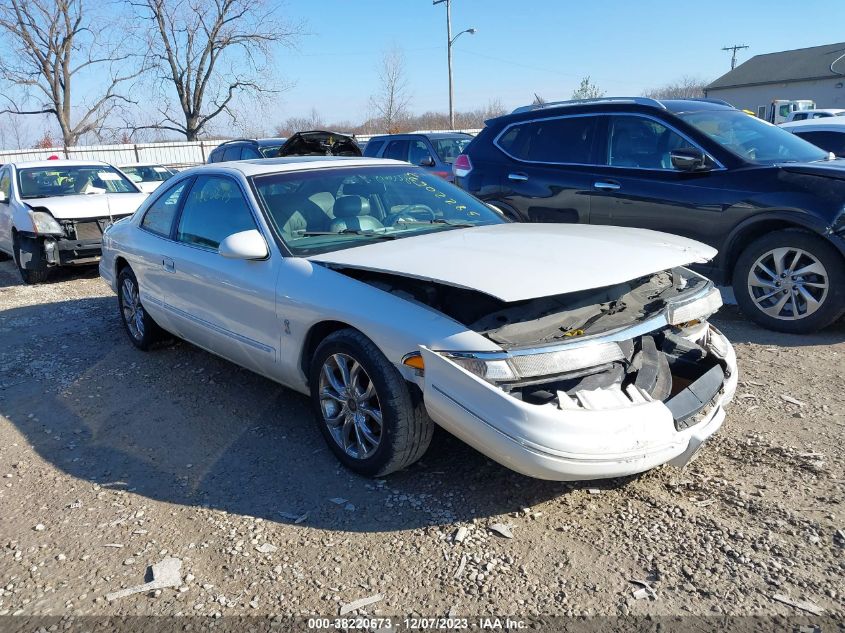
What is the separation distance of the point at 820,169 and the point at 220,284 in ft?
15.0

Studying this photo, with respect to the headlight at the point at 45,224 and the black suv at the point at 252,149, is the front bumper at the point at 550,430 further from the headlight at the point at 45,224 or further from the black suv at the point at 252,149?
the black suv at the point at 252,149

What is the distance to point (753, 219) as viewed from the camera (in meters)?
5.41

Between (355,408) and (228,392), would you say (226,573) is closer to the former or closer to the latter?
(355,408)

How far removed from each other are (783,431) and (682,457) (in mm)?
1138

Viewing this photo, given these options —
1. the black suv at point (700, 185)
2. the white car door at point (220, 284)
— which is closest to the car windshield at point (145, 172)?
the black suv at point (700, 185)

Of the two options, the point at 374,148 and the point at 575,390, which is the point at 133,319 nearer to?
the point at 575,390

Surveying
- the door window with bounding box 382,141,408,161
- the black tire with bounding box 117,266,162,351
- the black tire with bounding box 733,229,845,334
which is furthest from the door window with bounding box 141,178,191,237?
the door window with bounding box 382,141,408,161

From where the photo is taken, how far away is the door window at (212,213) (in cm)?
423

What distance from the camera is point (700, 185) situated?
18.7ft

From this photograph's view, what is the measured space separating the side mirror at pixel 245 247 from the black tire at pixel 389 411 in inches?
29.8

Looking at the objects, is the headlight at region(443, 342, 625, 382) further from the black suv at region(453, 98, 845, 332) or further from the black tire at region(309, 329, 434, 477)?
the black suv at region(453, 98, 845, 332)

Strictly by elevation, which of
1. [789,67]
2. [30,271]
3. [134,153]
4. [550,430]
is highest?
[789,67]

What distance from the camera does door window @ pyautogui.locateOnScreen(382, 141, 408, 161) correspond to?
12477mm

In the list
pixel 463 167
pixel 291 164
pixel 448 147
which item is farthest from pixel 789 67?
pixel 291 164
